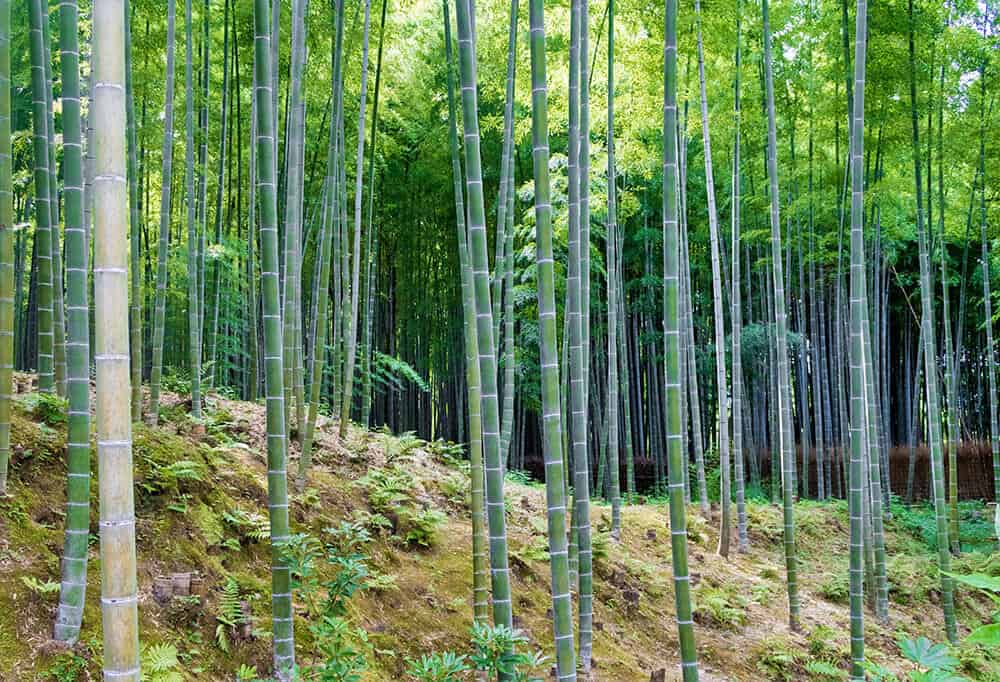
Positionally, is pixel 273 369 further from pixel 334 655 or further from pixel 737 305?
pixel 737 305

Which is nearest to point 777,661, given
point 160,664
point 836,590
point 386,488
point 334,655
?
point 836,590

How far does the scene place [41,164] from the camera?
3191 mm

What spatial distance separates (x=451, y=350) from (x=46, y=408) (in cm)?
846

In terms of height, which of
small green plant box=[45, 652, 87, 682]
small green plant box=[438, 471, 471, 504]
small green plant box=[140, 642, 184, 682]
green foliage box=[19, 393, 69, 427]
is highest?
green foliage box=[19, 393, 69, 427]

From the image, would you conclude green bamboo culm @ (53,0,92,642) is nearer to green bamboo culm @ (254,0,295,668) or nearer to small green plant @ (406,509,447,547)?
green bamboo culm @ (254,0,295,668)

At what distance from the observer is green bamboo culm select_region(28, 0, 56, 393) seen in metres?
3.03

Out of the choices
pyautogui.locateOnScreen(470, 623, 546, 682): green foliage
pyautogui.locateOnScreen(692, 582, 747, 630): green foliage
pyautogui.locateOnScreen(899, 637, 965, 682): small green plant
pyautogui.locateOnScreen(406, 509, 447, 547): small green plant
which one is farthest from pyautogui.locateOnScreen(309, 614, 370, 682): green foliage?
pyautogui.locateOnScreen(692, 582, 747, 630): green foliage

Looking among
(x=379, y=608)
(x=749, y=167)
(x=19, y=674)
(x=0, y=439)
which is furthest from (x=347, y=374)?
(x=749, y=167)

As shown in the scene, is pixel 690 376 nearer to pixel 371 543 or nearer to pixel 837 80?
pixel 837 80

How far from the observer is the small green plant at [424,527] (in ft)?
14.9

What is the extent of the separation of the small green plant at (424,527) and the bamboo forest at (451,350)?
0.7 inches

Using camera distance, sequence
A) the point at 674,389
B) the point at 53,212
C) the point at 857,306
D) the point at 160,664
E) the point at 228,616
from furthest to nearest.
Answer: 1. the point at 857,306
2. the point at 53,212
3. the point at 228,616
4. the point at 674,389
5. the point at 160,664

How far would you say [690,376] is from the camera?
295 inches

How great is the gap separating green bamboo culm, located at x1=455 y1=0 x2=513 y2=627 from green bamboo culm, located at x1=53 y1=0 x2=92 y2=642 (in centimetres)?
112
